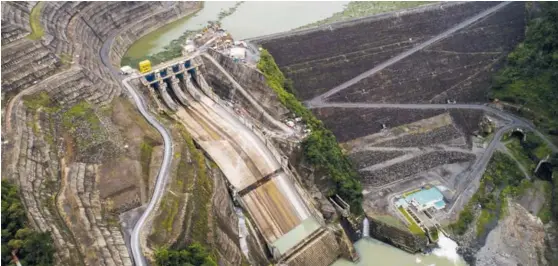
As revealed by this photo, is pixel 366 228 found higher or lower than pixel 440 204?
higher

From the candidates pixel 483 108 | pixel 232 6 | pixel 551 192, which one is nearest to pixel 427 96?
pixel 483 108

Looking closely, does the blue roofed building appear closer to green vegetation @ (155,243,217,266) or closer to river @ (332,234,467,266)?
river @ (332,234,467,266)

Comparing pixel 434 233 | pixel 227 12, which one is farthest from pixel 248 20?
pixel 434 233

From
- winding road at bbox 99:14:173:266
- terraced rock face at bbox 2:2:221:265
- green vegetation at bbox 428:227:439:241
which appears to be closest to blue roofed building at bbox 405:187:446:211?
green vegetation at bbox 428:227:439:241

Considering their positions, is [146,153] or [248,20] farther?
[248,20]

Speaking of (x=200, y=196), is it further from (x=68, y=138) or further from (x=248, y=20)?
(x=248, y=20)

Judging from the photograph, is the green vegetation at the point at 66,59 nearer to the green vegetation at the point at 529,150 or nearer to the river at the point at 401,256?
the river at the point at 401,256
